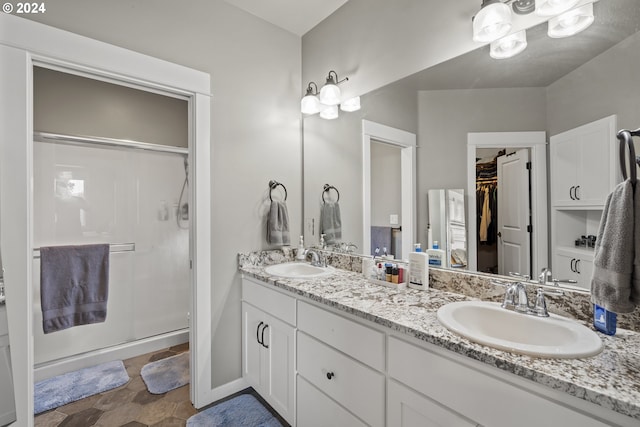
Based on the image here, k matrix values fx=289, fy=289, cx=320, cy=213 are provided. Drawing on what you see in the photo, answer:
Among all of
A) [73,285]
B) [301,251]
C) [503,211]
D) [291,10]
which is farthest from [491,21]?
[73,285]

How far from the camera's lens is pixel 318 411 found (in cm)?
139

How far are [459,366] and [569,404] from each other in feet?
0.84

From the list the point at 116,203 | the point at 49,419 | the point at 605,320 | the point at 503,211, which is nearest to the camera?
the point at 605,320

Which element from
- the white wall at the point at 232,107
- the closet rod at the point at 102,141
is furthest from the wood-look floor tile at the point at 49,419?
the closet rod at the point at 102,141

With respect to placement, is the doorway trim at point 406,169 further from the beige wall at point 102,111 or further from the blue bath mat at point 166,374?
the beige wall at point 102,111

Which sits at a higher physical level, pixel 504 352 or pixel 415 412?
pixel 504 352

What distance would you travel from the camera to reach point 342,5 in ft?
6.77

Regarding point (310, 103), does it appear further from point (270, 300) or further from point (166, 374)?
point (166, 374)

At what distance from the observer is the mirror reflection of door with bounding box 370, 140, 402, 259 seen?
1.74m

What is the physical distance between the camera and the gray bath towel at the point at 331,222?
216cm

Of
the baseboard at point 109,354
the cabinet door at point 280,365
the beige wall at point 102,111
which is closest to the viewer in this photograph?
the cabinet door at point 280,365

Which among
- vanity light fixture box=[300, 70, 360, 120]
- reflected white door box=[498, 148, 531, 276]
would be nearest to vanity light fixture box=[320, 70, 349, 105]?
vanity light fixture box=[300, 70, 360, 120]

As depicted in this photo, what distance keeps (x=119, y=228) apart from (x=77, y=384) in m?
1.22

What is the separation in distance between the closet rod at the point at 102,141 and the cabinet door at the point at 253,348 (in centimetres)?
180
